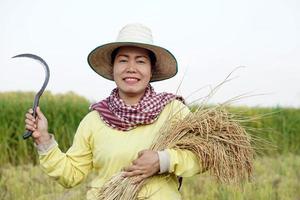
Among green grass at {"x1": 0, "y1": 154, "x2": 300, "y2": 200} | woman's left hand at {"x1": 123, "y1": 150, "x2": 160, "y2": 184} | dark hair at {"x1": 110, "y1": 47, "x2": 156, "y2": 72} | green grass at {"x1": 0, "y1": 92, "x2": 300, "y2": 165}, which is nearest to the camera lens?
woman's left hand at {"x1": 123, "y1": 150, "x2": 160, "y2": 184}

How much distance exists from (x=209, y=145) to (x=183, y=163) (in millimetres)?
153

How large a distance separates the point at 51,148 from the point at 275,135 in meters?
8.32

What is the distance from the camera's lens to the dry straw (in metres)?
2.67

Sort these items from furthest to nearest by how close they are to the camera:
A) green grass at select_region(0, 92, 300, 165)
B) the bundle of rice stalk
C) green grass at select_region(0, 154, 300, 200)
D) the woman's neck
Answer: green grass at select_region(0, 92, 300, 165)
green grass at select_region(0, 154, 300, 200)
the woman's neck
the bundle of rice stalk

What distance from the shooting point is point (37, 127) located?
2707 mm

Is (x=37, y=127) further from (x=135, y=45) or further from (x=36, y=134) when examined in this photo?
(x=135, y=45)

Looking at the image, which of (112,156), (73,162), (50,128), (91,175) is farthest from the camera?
(50,128)

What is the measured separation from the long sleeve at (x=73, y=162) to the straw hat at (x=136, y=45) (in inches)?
13.6

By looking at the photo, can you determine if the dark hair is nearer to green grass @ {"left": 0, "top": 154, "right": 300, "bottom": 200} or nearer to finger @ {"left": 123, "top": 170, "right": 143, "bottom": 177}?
finger @ {"left": 123, "top": 170, "right": 143, "bottom": 177}

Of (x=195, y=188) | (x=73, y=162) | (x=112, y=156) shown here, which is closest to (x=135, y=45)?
(x=112, y=156)

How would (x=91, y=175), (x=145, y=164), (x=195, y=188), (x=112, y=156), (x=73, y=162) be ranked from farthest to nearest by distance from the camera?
Result: (x=91, y=175), (x=195, y=188), (x=73, y=162), (x=112, y=156), (x=145, y=164)

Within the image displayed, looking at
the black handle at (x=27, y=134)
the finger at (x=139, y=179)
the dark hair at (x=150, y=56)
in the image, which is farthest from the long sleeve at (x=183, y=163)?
the black handle at (x=27, y=134)

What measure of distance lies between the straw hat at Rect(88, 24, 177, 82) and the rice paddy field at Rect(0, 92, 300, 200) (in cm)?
42

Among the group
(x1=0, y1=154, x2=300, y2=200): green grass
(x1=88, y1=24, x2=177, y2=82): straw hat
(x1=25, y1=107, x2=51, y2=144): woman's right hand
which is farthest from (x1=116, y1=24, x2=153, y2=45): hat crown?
(x1=0, y1=154, x2=300, y2=200): green grass
